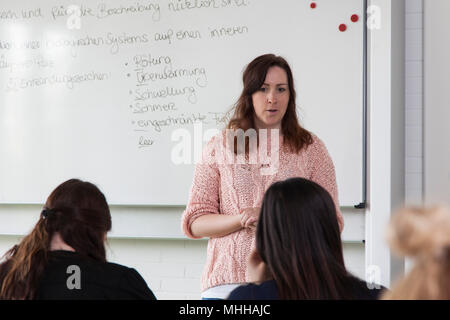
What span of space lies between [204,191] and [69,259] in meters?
0.61

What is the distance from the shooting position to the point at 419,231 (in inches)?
23.8

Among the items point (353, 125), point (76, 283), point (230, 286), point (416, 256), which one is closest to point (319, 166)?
point (230, 286)

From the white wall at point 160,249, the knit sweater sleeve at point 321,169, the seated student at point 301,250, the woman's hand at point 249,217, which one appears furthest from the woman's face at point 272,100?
the white wall at point 160,249

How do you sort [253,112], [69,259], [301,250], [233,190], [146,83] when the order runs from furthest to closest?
[146,83] → [253,112] → [233,190] → [69,259] → [301,250]

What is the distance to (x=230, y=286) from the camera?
1854mm

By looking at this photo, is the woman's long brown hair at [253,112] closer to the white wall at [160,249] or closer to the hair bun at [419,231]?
the white wall at [160,249]

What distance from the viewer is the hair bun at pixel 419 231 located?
1.98ft

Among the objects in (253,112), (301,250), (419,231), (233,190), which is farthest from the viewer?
(253,112)

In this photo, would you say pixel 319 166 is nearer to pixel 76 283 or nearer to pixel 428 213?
pixel 76 283

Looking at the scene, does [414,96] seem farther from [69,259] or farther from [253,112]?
[69,259]

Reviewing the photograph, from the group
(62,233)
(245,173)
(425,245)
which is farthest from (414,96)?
(425,245)

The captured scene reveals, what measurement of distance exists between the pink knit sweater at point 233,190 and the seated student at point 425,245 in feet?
4.01
